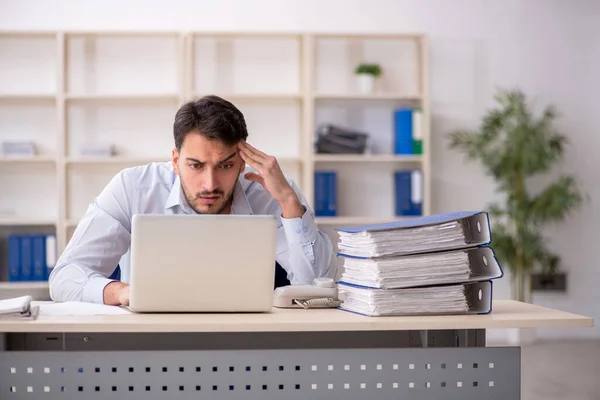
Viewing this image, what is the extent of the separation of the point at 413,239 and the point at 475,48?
13.4 ft

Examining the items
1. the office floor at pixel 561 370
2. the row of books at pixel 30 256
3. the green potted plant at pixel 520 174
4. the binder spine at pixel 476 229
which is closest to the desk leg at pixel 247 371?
the binder spine at pixel 476 229

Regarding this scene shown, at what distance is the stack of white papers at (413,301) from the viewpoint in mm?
1769

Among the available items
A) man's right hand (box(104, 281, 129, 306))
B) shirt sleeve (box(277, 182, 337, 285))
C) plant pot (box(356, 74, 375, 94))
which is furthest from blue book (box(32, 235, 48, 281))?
man's right hand (box(104, 281, 129, 306))

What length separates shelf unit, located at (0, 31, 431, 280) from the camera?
5191 mm

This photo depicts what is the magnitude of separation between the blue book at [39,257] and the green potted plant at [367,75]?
2.30 m

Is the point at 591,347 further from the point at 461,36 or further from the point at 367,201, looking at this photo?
the point at 461,36

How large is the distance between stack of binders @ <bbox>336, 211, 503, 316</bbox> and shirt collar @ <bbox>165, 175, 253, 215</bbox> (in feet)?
2.85

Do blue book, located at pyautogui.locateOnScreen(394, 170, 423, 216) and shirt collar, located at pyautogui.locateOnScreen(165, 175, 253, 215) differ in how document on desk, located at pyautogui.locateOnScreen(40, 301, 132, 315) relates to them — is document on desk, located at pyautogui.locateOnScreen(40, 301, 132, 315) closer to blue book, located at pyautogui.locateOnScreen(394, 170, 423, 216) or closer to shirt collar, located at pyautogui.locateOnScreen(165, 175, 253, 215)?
shirt collar, located at pyautogui.locateOnScreen(165, 175, 253, 215)

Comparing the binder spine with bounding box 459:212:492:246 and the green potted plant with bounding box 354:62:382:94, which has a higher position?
the green potted plant with bounding box 354:62:382:94

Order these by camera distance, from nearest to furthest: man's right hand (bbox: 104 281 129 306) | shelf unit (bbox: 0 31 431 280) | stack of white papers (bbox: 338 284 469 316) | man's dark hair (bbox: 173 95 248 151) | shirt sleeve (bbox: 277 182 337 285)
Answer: stack of white papers (bbox: 338 284 469 316)
man's right hand (bbox: 104 281 129 306)
man's dark hair (bbox: 173 95 248 151)
shirt sleeve (bbox: 277 182 337 285)
shelf unit (bbox: 0 31 431 280)

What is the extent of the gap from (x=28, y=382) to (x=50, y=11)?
13.7ft

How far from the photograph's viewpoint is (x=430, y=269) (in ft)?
5.94

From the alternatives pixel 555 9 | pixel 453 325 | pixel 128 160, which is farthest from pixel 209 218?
pixel 555 9

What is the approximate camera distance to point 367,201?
5.51 meters
